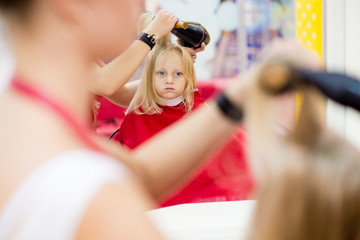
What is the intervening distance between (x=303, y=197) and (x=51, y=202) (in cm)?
30

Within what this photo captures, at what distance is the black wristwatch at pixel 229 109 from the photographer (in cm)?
71

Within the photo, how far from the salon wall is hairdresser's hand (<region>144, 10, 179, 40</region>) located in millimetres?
853

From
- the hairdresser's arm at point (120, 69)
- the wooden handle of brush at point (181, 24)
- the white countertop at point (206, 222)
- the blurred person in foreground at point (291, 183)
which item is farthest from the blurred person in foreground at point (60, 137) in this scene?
the wooden handle of brush at point (181, 24)

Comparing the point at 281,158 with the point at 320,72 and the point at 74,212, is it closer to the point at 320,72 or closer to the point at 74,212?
the point at 320,72

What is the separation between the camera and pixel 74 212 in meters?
0.38

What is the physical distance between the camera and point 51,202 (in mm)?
384

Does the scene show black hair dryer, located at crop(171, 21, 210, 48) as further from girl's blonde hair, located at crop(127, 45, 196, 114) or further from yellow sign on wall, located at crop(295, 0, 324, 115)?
yellow sign on wall, located at crop(295, 0, 324, 115)

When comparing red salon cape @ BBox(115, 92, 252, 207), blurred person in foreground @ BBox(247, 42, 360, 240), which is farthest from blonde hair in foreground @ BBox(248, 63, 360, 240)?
red salon cape @ BBox(115, 92, 252, 207)

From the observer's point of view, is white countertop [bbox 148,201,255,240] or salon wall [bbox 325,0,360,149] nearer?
white countertop [bbox 148,201,255,240]

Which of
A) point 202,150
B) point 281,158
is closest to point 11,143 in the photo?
point 281,158

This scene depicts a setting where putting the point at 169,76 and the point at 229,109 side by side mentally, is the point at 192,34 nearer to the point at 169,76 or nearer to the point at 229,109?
the point at 169,76

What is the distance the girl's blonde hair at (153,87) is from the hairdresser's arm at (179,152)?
168cm

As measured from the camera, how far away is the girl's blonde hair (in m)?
2.52

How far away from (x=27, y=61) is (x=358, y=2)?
87.7 inches
